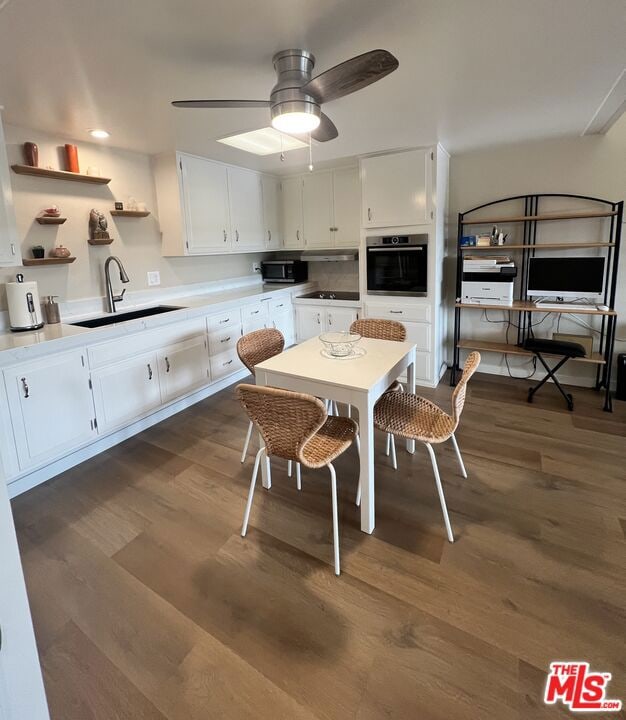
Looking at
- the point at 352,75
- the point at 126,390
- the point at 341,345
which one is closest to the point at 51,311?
the point at 126,390

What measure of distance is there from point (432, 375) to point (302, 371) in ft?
7.26

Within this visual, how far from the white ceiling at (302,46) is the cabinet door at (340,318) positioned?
1832 millimetres

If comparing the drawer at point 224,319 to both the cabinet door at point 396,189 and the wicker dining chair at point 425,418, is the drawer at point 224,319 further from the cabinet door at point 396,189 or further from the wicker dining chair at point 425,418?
the wicker dining chair at point 425,418

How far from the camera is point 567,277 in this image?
360cm

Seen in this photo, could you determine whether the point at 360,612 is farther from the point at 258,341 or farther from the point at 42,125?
the point at 42,125

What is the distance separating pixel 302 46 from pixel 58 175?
2.12 metres

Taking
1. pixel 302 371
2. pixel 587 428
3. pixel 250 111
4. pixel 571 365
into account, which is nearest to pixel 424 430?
pixel 302 371

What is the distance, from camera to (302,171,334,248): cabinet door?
184 inches

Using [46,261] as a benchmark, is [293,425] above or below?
below

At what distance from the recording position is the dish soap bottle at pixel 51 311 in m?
2.93

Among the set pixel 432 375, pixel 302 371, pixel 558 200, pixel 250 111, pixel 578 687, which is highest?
pixel 250 111

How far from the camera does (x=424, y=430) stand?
2145 millimetres

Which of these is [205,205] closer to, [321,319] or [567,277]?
[321,319]

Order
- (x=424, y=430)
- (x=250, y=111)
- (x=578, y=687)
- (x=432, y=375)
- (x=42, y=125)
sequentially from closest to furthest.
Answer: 1. (x=578, y=687)
2. (x=424, y=430)
3. (x=250, y=111)
4. (x=42, y=125)
5. (x=432, y=375)
